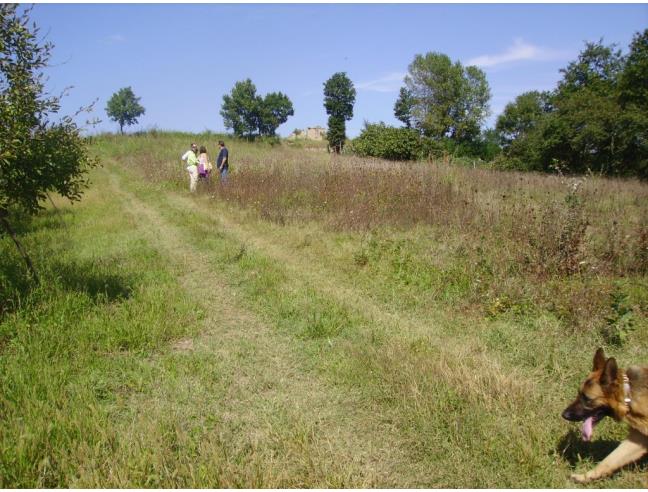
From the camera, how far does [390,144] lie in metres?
25.9

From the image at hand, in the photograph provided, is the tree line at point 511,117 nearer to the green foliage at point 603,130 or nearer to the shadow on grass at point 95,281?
the green foliage at point 603,130

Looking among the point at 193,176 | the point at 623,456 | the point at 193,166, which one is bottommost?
the point at 623,456

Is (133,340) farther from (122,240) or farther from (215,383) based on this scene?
(122,240)

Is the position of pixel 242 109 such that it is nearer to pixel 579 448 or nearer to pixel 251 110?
pixel 251 110

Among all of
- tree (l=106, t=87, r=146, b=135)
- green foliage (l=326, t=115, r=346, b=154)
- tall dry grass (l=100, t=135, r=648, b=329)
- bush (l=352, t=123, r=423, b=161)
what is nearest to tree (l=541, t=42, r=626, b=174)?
bush (l=352, t=123, r=423, b=161)

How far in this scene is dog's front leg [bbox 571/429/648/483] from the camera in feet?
7.82

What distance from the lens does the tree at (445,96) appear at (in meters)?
57.9

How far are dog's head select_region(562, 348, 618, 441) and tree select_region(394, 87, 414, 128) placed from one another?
2463 inches

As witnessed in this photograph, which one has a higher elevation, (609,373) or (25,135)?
(25,135)

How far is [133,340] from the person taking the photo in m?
4.25

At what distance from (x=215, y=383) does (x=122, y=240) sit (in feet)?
20.7

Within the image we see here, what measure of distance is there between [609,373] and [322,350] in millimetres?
2550

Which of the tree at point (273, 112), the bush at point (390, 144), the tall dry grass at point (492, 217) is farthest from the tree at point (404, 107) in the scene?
the tall dry grass at point (492, 217)

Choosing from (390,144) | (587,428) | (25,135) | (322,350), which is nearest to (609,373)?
(587,428)
